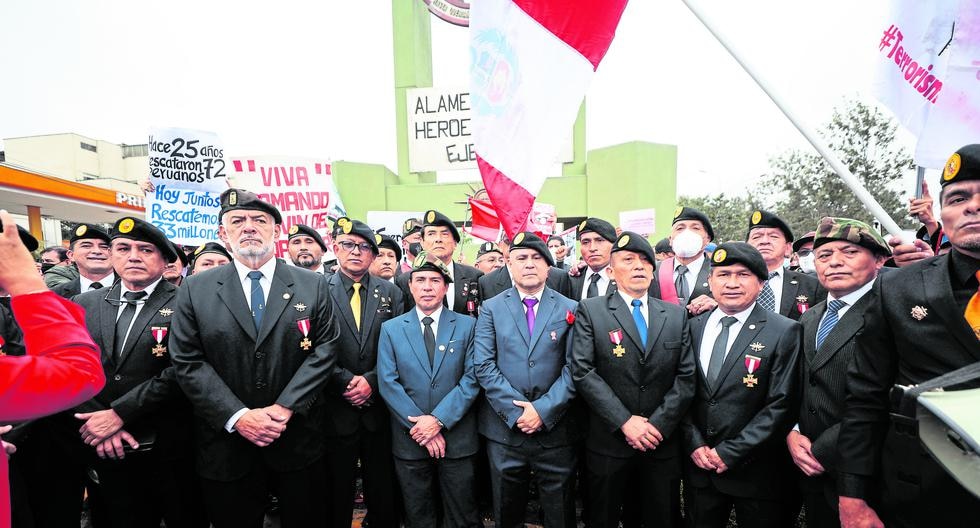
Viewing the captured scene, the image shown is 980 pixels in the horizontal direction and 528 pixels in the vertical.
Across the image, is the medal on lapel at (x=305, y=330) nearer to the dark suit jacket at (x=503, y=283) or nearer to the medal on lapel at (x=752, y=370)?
the dark suit jacket at (x=503, y=283)

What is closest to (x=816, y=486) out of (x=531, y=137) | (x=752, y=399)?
(x=752, y=399)

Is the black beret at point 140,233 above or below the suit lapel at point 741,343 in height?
above

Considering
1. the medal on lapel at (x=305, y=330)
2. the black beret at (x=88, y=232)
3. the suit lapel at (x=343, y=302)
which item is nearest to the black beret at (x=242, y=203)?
the medal on lapel at (x=305, y=330)

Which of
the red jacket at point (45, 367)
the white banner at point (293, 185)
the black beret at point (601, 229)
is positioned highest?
the white banner at point (293, 185)

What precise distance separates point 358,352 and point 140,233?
177 centimetres

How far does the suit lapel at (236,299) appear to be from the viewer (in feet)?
10.2

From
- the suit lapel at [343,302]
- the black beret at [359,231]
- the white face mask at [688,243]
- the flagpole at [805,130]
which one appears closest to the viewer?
the flagpole at [805,130]

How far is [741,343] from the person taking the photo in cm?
309

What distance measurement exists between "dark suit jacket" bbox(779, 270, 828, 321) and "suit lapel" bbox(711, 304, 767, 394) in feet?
4.15

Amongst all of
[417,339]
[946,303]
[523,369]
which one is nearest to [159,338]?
[417,339]

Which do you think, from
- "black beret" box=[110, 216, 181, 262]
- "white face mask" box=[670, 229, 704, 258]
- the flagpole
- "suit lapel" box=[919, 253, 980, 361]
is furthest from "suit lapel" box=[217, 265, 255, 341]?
"white face mask" box=[670, 229, 704, 258]

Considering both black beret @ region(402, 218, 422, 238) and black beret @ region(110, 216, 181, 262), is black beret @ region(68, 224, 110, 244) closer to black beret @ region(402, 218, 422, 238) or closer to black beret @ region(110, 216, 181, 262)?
black beret @ region(110, 216, 181, 262)

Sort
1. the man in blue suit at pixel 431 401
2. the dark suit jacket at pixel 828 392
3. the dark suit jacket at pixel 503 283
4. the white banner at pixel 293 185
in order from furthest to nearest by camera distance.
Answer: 1. the white banner at pixel 293 185
2. the dark suit jacket at pixel 503 283
3. the man in blue suit at pixel 431 401
4. the dark suit jacket at pixel 828 392

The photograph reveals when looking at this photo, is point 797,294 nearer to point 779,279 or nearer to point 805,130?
point 779,279
